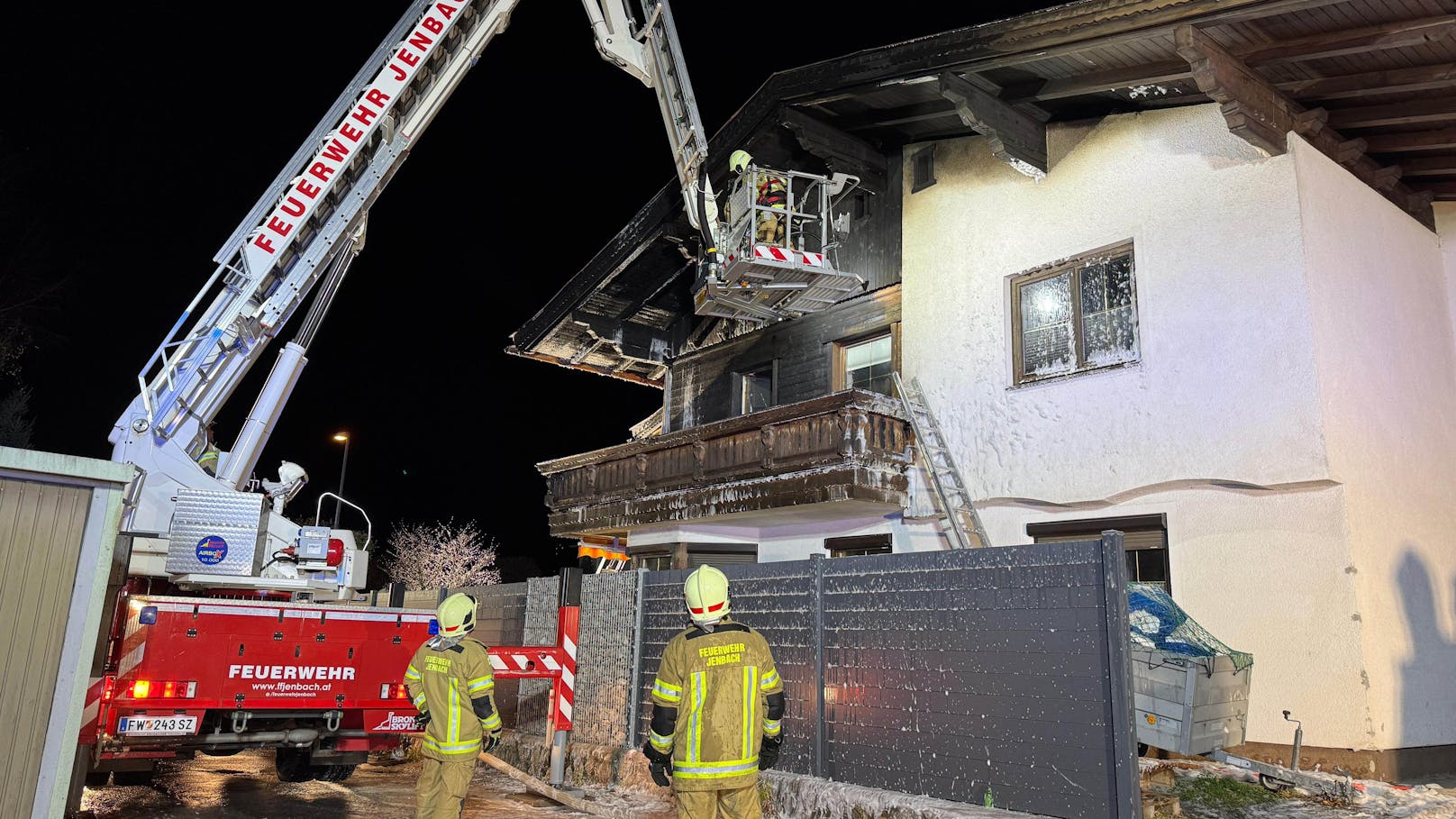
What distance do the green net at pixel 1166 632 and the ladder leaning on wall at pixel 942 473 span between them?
3.55 m

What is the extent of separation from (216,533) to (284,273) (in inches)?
113

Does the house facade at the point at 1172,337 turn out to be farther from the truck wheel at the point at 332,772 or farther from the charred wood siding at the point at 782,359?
the truck wheel at the point at 332,772

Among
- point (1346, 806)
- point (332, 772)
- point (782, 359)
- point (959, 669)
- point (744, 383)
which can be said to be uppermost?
point (782, 359)

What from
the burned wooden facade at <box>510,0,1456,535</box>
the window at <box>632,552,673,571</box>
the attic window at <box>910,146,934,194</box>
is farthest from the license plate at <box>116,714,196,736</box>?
the attic window at <box>910,146,934,194</box>

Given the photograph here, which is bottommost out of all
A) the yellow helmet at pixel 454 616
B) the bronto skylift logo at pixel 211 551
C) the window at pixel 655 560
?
the yellow helmet at pixel 454 616

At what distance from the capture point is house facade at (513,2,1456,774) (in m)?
8.60

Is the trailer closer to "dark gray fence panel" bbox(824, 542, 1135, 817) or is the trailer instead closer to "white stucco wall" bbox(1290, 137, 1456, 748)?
"dark gray fence panel" bbox(824, 542, 1135, 817)

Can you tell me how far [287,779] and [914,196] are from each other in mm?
10426

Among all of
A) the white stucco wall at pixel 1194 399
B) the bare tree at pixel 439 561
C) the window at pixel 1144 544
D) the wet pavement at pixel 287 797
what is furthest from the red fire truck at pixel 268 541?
the bare tree at pixel 439 561

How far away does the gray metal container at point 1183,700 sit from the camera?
6.25 metres

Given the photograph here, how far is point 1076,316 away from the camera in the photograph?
1092 cm

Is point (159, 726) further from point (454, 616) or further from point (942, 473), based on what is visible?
point (942, 473)

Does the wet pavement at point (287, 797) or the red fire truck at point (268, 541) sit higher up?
the red fire truck at point (268, 541)

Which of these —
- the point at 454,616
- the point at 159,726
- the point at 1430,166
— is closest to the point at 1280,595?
the point at 1430,166
